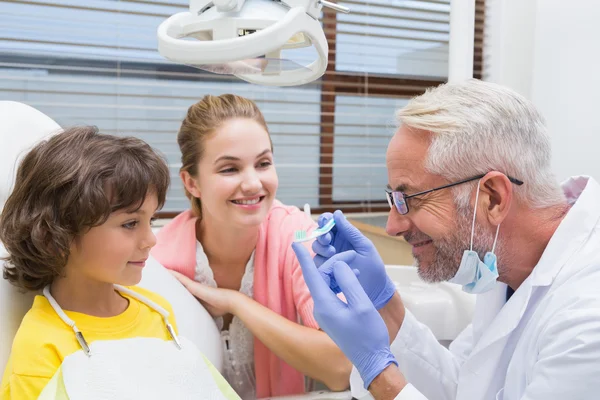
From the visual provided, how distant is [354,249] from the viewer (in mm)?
1500

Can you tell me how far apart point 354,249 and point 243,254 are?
458 millimetres

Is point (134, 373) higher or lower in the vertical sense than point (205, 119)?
lower

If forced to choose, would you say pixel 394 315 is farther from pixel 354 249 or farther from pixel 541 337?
pixel 541 337

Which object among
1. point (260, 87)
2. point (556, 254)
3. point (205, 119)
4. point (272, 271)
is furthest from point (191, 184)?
point (260, 87)

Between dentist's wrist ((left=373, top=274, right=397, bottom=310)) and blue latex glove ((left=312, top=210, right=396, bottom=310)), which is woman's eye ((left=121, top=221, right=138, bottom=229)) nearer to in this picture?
blue latex glove ((left=312, top=210, right=396, bottom=310))

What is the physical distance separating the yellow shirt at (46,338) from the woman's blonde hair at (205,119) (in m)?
0.59

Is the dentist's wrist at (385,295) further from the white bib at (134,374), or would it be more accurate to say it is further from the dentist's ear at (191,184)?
the dentist's ear at (191,184)

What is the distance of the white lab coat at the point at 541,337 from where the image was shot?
1.03 meters

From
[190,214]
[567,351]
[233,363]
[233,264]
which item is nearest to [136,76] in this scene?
[190,214]

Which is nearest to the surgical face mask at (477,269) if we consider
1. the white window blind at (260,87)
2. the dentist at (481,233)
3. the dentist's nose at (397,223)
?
the dentist at (481,233)

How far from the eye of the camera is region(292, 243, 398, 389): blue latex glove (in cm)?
122

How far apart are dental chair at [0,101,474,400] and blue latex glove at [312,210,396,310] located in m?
0.33

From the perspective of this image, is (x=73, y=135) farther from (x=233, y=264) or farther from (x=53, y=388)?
(x=233, y=264)

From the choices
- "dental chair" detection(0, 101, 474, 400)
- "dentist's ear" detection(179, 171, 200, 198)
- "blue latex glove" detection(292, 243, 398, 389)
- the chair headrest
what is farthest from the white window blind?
"blue latex glove" detection(292, 243, 398, 389)
